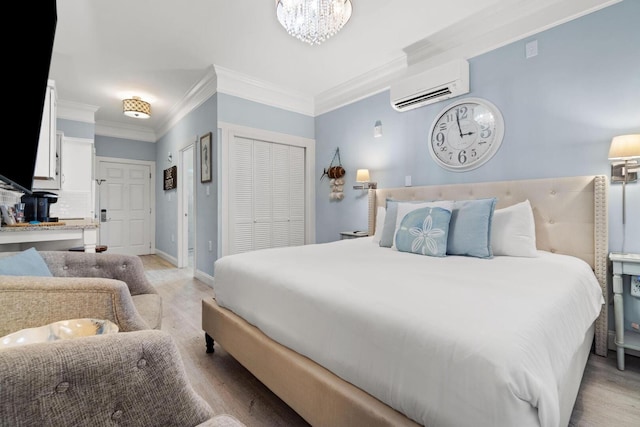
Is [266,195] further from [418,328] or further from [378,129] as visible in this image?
[418,328]

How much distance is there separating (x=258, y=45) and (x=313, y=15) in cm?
119

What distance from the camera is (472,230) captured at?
206 centimetres

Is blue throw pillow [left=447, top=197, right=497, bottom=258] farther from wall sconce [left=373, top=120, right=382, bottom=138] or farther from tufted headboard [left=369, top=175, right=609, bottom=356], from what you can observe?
wall sconce [left=373, top=120, right=382, bottom=138]

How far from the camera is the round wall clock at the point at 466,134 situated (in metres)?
2.66

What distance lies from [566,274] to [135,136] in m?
6.83

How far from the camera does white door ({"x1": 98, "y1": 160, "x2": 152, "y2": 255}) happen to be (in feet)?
18.6

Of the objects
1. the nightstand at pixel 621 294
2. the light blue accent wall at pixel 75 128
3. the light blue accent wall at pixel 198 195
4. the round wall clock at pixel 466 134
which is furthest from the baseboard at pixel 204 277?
the nightstand at pixel 621 294

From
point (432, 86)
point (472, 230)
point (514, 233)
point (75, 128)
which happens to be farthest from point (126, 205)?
point (514, 233)

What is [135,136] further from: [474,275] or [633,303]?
[633,303]

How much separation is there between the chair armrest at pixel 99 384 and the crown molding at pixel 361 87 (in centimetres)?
349

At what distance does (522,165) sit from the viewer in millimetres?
2494

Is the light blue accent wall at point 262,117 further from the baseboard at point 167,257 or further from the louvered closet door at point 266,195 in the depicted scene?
the baseboard at point 167,257

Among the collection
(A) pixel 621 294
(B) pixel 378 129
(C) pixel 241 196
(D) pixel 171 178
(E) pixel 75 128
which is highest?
(E) pixel 75 128

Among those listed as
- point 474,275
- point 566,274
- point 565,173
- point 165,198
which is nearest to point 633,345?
point 566,274
